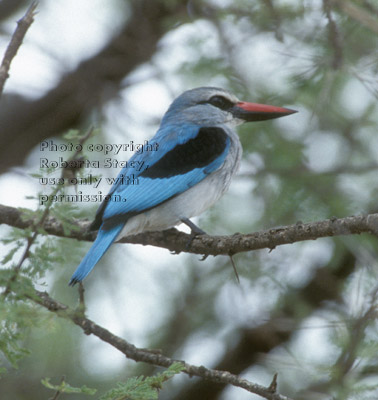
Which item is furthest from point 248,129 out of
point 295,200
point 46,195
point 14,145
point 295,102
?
point 46,195

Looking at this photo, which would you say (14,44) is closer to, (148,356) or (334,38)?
(148,356)

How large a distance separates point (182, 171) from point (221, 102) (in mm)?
841

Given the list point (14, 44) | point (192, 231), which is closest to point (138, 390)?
point (192, 231)

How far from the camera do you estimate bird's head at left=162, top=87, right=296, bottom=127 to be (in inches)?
164

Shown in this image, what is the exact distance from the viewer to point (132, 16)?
5.11m

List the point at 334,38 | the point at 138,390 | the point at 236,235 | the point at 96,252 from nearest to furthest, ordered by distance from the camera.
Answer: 1. the point at 138,390
2. the point at 236,235
3. the point at 96,252
4. the point at 334,38

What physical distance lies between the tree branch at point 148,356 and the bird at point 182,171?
0.32 meters

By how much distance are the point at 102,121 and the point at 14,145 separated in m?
0.70

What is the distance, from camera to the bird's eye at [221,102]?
14.0 feet

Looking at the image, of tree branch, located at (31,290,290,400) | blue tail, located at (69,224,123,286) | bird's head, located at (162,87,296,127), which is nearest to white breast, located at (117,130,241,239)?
blue tail, located at (69,224,123,286)

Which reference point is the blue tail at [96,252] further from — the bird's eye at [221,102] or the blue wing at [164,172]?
the bird's eye at [221,102]

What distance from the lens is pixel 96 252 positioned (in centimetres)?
302

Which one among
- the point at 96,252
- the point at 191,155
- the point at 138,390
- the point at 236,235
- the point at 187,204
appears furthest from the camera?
the point at 191,155

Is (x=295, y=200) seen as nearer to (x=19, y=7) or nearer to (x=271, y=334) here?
(x=271, y=334)
